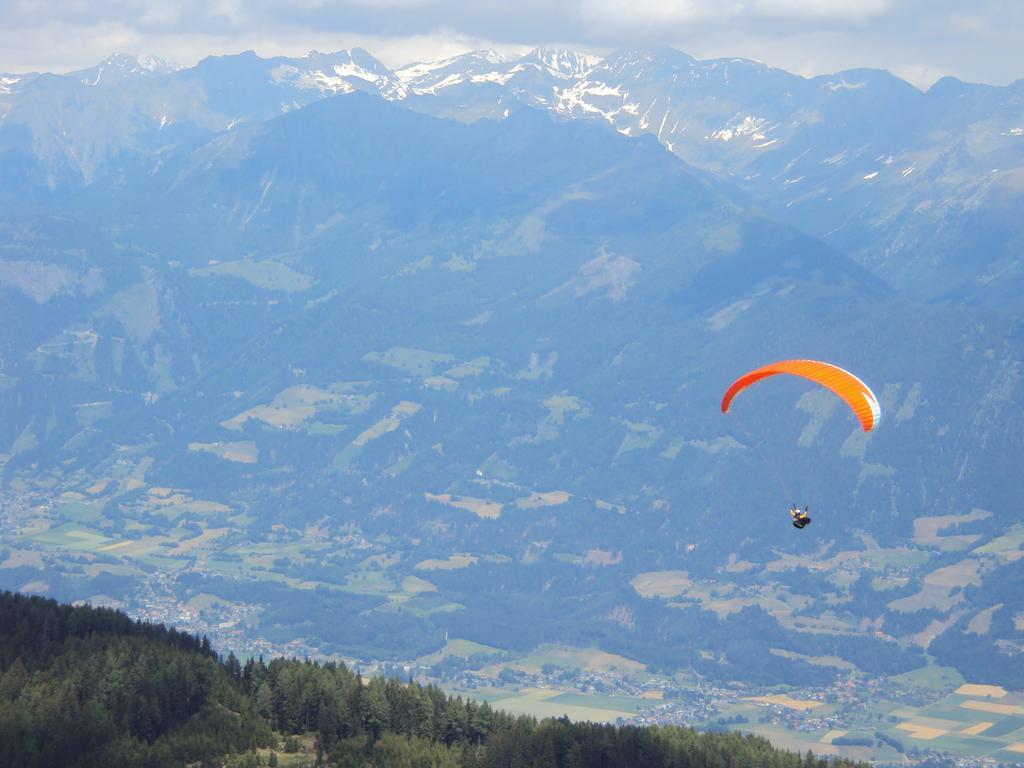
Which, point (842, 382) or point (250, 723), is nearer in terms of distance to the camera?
point (842, 382)

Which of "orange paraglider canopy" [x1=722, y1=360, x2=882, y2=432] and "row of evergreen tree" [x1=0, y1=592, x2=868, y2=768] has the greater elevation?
"orange paraglider canopy" [x1=722, y1=360, x2=882, y2=432]

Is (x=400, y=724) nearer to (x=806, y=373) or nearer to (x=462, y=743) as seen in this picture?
(x=462, y=743)

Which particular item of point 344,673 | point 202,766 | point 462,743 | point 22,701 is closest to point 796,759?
point 462,743

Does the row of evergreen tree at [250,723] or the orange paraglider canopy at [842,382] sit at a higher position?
the orange paraglider canopy at [842,382]

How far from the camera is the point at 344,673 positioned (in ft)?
465

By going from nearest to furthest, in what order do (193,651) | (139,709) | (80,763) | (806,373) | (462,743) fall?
(806,373)
(80,763)
(139,709)
(462,743)
(193,651)

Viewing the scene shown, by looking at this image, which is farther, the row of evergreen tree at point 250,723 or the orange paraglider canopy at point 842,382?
the row of evergreen tree at point 250,723

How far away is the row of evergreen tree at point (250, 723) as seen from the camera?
121 m

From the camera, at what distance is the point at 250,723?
12875cm

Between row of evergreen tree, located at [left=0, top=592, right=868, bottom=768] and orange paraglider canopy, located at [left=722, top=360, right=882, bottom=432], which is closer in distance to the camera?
orange paraglider canopy, located at [left=722, top=360, right=882, bottom=432]

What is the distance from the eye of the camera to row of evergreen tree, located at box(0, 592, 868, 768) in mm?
120750

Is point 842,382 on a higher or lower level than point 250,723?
higher

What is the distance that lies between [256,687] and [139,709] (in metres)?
12.4

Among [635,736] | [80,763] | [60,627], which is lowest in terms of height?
[80,763]
